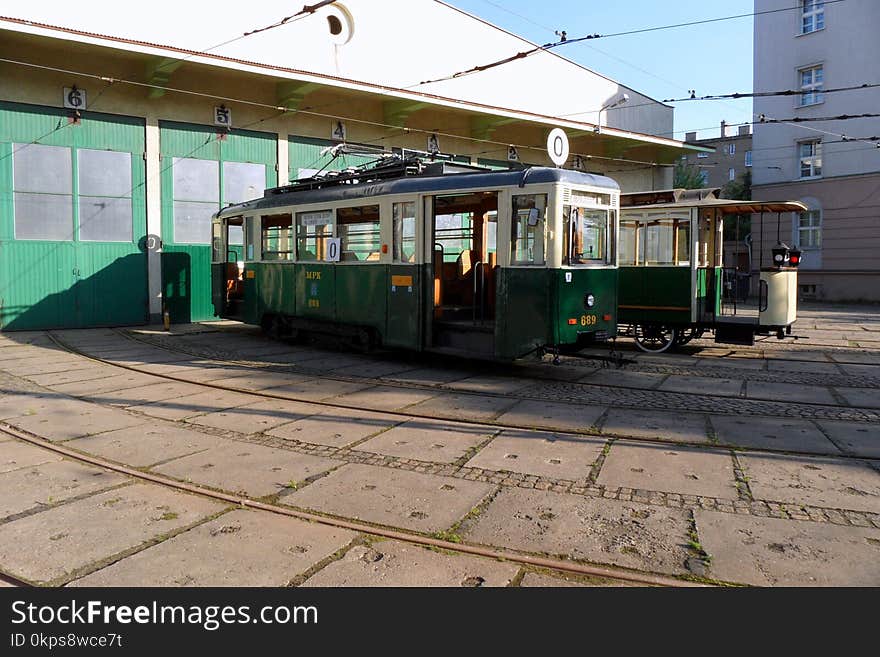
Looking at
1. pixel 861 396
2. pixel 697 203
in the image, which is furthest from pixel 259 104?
pixel 861 396

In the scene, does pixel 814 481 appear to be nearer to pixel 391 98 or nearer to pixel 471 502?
pixel 471 502

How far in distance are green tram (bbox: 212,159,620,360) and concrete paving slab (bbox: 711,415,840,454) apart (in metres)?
2.85

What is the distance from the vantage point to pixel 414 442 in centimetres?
686

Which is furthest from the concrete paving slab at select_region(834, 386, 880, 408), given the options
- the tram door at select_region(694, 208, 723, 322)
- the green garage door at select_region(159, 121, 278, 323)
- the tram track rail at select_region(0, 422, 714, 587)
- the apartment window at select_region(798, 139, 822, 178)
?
the apartment window at select_region(798, 139, 822, 178)

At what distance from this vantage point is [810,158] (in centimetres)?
3105

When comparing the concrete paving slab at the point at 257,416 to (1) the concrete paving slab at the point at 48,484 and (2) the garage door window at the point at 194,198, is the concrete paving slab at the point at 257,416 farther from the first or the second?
(2) the garage door window at the point at 194,198

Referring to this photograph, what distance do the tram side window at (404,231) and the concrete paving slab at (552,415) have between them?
12.1 ft

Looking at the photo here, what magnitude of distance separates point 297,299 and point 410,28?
1308cm

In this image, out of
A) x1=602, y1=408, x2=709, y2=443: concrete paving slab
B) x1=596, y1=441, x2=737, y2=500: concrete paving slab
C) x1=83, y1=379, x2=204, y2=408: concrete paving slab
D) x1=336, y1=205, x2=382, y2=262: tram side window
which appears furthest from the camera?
x1=336, y1=205, x2=382, y2=262: tram side window

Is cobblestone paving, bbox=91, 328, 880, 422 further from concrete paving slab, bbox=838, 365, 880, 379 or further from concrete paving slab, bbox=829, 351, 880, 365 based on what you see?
concrete paving slab, bbox=829, 351, 880, 365

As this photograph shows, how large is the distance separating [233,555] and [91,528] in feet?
3.86

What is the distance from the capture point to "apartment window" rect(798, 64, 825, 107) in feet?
99.0

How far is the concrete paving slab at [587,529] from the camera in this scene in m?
4.27

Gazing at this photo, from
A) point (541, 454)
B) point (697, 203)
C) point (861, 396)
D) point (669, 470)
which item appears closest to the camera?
point (669, 470)
